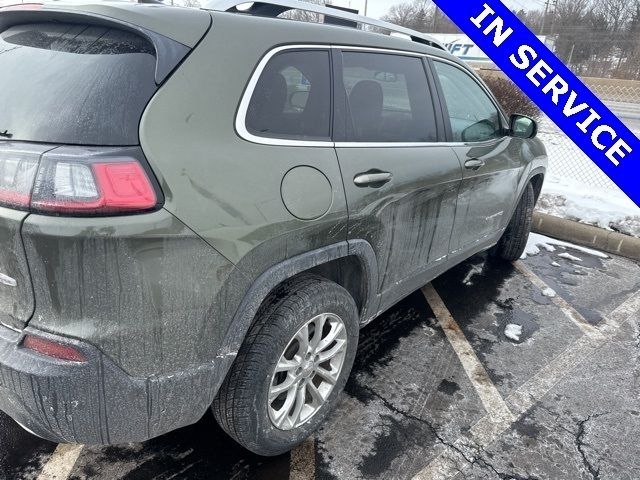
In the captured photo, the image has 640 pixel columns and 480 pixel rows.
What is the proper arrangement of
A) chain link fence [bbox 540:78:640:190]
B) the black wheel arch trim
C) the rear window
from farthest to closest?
chain link fence [bbox 540:78:640:190] < the black wheel arch trim < the rear window

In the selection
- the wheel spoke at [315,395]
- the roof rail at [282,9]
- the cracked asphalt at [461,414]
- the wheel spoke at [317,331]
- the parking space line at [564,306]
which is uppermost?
the roof rail at [282,9]

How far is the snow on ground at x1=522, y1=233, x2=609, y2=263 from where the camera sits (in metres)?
5.32

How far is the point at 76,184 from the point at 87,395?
0.68 metres

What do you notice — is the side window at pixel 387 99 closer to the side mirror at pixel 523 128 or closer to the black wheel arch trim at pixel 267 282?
the black wheel arch trim at pixel 267 282

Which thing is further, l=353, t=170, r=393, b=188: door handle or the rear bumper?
l=353, t=170, r=393, b=188: door handle

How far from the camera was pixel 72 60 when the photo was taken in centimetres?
175

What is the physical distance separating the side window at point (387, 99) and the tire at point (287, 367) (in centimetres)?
80

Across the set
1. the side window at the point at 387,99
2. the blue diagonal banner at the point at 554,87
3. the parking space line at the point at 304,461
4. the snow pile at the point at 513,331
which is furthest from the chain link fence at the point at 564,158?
the parking space line at the point at 304,461

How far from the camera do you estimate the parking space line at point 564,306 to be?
3754 millimetres

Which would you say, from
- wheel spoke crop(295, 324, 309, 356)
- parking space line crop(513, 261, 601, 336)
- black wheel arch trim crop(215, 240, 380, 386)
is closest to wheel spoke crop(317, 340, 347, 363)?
wheel spoke crop(295, 324, 309, 356)

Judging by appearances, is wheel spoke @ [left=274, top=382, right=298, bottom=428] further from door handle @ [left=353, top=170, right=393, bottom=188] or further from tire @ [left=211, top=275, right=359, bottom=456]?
door handle @ [left=353, top=170, right=393, bottom=188]

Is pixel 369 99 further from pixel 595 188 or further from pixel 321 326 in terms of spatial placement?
pixel 595 188

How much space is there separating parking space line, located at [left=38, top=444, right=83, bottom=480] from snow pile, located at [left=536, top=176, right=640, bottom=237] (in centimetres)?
584

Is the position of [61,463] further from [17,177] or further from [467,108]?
[467,108]
